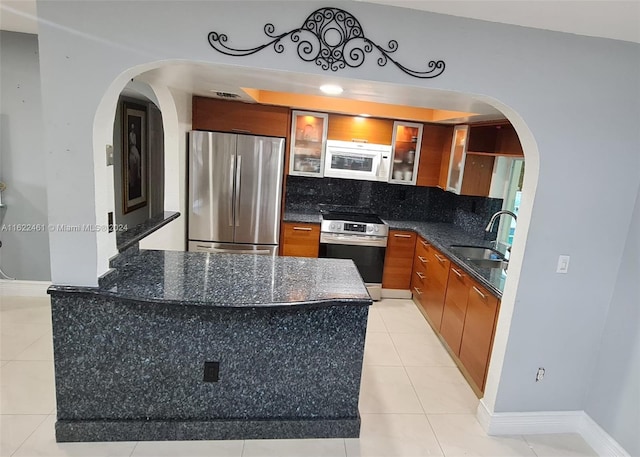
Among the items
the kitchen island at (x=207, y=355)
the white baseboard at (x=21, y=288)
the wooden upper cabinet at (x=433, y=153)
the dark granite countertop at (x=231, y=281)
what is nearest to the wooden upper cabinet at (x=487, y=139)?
the wooden upper cabinet at (x=433, y=153)

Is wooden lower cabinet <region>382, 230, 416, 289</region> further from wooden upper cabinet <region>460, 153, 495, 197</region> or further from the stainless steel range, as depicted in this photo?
wooden upper cabinet <region>460, 153, 495, 197</region>

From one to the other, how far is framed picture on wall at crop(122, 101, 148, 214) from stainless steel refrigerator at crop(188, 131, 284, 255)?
3.03 feet

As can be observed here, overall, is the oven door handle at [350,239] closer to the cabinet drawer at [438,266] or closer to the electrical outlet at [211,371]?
the cabinet drawer at [438,266]

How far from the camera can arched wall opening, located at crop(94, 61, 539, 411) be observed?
1.80m

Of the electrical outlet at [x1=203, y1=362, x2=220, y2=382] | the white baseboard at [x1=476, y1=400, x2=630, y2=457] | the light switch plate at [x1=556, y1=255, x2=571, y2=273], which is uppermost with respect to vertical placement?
the light switch plate at [x1=556, y1=255, x2=571, y2=273]

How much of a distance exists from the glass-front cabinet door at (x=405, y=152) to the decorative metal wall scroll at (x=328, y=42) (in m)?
2.44

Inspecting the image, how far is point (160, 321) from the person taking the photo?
202 cm

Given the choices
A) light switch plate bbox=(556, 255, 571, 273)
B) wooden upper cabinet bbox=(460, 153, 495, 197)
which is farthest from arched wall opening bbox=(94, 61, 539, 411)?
wooden upper cabinet bbox=(460, 153, 495, 197)

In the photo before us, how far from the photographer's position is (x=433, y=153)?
4.29m

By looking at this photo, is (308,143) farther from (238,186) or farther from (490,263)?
(490,263)

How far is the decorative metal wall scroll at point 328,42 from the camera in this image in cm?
172

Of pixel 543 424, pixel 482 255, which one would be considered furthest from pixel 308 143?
pixel 543 424

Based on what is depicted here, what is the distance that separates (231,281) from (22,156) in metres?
2.75

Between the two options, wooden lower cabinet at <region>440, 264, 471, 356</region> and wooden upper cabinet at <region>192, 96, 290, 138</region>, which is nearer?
wooden lower cabinet at <region>440, 264, 471, 356</region>
